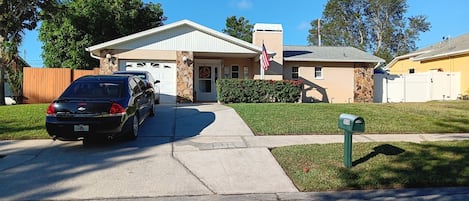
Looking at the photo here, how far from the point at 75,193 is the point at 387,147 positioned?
244 inches

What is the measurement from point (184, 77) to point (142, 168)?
1258 cm

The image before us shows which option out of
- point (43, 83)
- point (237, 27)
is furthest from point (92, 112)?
point (237, 27)

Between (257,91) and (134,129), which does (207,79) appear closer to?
(257,91)

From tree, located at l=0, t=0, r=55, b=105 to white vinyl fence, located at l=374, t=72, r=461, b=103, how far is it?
19.7 m

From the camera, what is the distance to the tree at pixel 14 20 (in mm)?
18328

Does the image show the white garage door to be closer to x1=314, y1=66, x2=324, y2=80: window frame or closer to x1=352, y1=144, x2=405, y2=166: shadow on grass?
x1=314, y1=66, x2=324, y2=80: window frame

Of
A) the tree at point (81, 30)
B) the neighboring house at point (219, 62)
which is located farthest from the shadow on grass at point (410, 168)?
the tree at point (81, 30)

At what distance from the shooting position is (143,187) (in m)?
5.62

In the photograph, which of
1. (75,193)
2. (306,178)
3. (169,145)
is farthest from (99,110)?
(306,178)

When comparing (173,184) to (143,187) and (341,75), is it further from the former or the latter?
(341,75)

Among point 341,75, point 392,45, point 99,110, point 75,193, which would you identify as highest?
point 392,45

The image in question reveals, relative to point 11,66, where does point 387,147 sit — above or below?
below

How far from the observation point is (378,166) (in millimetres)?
6535

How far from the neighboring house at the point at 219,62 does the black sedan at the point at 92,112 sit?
33.1 ft
